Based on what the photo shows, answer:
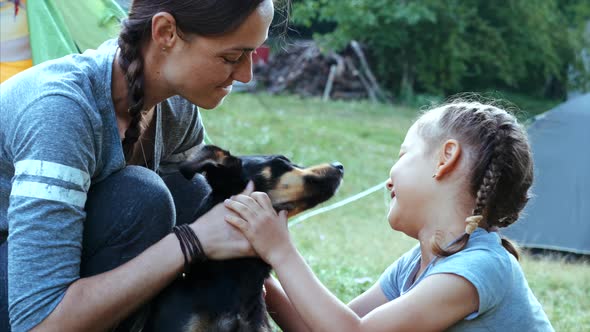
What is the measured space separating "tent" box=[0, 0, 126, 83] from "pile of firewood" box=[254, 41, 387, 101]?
1433cm

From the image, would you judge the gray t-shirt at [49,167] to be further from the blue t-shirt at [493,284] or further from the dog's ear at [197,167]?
the blue t-shirt at [493,284]

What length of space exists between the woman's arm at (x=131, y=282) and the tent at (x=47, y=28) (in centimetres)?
227

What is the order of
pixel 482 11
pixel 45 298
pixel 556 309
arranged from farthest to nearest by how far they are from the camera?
pixel 482 11 → pixel 556 309 → pixel 45 298

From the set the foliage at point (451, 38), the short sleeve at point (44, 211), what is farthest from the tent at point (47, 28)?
the foliage at point (451, 38)

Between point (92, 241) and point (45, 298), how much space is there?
1.01 ft

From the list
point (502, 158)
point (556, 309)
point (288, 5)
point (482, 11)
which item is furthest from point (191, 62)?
point (482, 11)

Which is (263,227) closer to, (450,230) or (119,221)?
(119,221)

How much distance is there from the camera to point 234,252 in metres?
2.82

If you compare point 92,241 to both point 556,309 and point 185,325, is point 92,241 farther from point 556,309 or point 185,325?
point 556,309

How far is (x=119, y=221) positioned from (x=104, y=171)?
18cm

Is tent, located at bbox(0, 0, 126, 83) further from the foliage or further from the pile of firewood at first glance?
the foliage

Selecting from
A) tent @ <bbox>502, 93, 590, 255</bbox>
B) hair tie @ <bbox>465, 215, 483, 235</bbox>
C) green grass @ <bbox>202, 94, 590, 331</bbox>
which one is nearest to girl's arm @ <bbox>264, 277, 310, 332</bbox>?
hair tie @ <bbox>465, 215, 483, 235</bbox>

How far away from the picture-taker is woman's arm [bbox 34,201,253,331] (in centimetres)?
254

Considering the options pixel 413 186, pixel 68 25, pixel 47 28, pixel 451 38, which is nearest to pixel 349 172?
pixel 68 25
